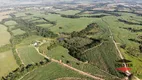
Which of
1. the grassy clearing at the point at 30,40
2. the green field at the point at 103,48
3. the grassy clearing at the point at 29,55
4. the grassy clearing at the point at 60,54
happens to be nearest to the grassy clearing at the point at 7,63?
the grassy clearing at the point at 29,55

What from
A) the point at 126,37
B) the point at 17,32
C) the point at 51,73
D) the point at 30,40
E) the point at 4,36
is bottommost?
the point at 51,73

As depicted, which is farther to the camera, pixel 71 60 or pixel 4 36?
pixel 4 36

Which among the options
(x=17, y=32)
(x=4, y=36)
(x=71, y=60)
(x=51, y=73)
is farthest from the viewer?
(x=17, y=32)

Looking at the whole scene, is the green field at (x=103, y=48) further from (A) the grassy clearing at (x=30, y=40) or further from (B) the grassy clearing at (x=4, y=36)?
(B) the grassy clearing at (x=4, y=36)

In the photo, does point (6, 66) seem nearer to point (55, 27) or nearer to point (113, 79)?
point (113, 79)

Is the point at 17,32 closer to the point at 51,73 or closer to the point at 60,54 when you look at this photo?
the point at 60,54

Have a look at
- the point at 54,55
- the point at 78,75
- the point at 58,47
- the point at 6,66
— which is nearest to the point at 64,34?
the point at 58,47

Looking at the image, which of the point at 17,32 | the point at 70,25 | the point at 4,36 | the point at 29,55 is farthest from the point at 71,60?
the point at 70,25
